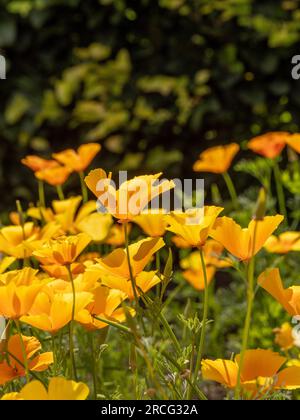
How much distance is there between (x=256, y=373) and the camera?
3.32 feet

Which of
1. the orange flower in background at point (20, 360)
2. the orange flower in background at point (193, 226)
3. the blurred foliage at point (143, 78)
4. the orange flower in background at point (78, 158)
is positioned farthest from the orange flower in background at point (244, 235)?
the blurred foliage at point (143, 78)

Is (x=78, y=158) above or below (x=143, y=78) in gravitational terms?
below

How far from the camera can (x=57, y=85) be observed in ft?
12.6

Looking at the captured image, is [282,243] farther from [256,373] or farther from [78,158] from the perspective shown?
[256,373]

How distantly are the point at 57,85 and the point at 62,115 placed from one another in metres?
0.14

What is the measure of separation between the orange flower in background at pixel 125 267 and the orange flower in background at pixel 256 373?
125 millimetres


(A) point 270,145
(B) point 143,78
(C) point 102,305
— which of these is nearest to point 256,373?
(C) point 102,305

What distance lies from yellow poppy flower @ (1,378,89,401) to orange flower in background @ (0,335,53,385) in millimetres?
164

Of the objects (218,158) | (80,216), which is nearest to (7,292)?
(80,216)

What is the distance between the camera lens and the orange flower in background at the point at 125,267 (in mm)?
1011

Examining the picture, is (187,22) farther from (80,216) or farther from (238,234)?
(238,234)

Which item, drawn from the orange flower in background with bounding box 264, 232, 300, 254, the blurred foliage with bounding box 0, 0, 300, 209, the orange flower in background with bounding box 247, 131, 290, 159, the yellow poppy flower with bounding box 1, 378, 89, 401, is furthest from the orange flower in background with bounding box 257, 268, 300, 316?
the blurred foliage with bounding box 0, 0, 300, 209

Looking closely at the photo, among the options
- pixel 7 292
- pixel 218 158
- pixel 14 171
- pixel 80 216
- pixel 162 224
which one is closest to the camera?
pixel 7 292

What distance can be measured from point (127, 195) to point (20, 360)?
0.79 feet
